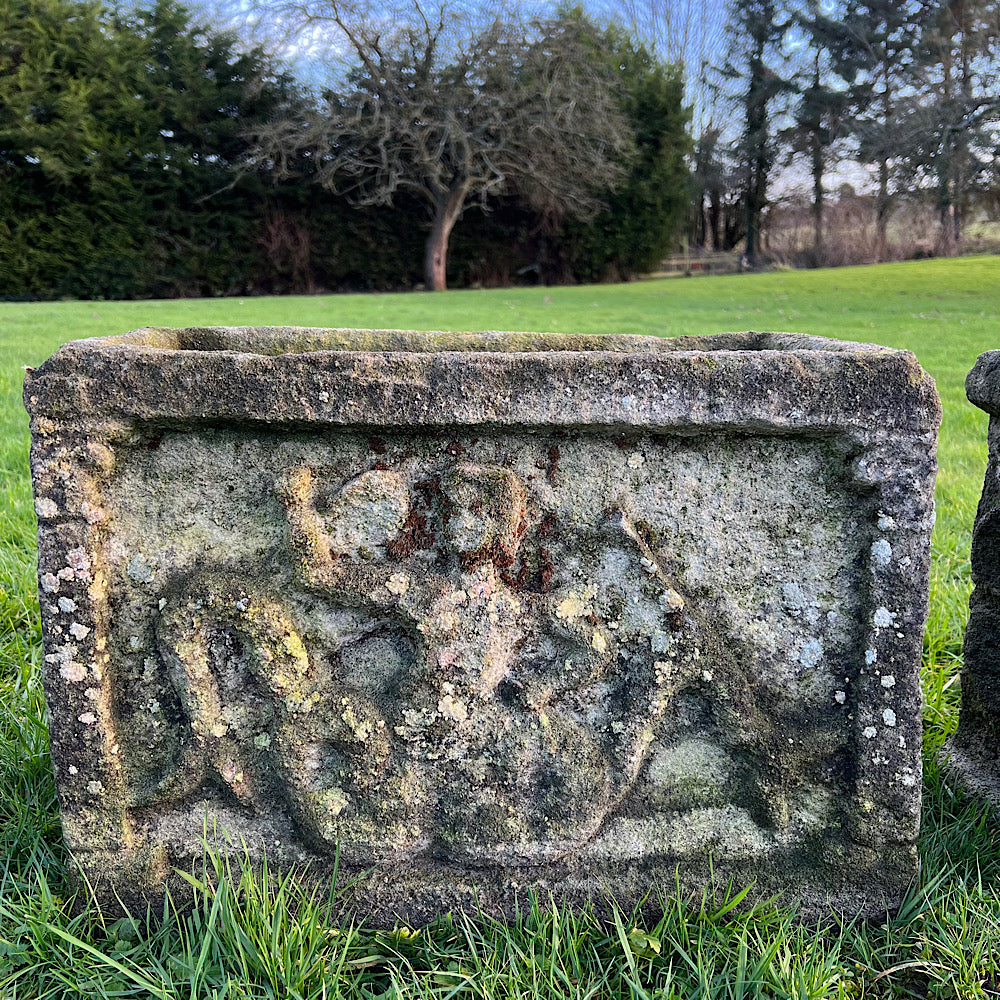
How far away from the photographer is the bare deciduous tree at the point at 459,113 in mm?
17406

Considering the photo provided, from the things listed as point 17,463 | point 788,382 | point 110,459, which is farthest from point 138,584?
point 17,463

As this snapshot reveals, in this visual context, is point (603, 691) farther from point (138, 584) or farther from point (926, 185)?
point (926, 185)

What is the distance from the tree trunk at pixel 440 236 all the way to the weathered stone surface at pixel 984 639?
18.5 meters

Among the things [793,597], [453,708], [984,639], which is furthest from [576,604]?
[984,639]

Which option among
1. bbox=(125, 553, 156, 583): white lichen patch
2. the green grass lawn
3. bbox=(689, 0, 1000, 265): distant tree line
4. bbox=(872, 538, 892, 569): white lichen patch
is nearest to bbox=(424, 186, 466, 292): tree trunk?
bbox=(689, 0, 1000, 265): distant tree line

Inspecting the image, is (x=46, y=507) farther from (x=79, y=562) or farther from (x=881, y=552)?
(x=881, y=552)

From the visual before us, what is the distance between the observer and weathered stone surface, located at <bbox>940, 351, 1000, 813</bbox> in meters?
1.83

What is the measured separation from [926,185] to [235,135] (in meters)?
16.4

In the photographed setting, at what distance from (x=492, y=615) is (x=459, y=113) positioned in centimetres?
1879

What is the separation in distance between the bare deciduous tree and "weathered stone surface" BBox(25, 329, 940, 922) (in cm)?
1690

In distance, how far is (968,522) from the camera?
136 inches

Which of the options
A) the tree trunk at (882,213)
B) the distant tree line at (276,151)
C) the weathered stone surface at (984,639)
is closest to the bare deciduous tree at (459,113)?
the distant tree line at (276,151)

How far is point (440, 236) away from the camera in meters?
19.7

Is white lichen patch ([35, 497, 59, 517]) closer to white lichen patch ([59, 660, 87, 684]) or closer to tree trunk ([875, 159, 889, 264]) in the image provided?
white lichen patch ([59, 660, 87, 684])
